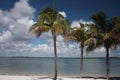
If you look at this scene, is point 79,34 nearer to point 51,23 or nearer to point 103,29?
point 103,29

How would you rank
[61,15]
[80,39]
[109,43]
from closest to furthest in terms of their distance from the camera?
[61,15], [109,43], [80,39]

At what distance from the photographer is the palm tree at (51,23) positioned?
876 inches

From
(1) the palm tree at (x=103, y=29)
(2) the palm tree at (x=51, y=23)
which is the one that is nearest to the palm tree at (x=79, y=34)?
(1) the palm tree at (x=103, y=29)

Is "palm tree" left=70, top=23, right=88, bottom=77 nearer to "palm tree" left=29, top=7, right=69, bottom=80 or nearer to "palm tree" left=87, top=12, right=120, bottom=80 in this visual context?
"palm tree" left=87, top=12, right=120, bottom=80

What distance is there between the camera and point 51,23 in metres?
22.7

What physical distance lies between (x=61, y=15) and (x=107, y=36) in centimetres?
471

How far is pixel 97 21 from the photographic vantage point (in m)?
25.4

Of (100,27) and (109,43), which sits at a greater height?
(100,27)

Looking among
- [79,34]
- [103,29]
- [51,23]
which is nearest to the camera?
[51,23]

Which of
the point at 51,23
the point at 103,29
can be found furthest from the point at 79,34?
the point at 51,23

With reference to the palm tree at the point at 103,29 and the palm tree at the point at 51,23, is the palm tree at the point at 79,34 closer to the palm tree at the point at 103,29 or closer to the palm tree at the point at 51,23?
the palm tree at the point at 103,29

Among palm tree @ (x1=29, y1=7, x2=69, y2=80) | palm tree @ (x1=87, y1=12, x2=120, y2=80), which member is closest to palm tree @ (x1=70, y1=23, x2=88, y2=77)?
palm tree @ (x1=87, y1=12, x2=120, y2=80)

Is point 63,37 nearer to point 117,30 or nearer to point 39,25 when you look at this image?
point 39,25

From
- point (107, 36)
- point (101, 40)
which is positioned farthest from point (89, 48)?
point (107, 36)
